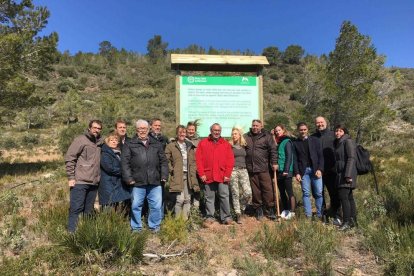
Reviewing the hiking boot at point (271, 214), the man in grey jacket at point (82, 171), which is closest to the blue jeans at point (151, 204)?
the man in grey jacket at point (82, 171)

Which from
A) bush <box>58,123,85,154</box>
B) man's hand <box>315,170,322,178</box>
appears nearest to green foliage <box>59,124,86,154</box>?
bush <box>58,123,85,154</box>

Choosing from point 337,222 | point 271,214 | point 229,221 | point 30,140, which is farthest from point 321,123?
point 30,140

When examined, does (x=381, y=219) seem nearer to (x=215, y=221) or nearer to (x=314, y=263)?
(x=314, y=263)

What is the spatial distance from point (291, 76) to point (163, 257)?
5642cm

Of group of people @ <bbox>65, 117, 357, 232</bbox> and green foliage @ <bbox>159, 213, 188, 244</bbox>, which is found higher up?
group of people @ <bbox>65, 117, 357, 232</bbox>

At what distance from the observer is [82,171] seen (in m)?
5.00

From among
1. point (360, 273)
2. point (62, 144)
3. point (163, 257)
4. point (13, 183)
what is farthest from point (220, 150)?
point (62, 144)

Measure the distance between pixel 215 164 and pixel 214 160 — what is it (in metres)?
0.07

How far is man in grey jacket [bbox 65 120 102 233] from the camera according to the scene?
496 cm

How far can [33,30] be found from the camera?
13.1 meters

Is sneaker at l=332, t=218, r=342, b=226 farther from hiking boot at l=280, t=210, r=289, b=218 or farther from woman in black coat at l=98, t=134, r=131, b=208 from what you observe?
woman in black coat at l=98, t=134, r=131, b=208

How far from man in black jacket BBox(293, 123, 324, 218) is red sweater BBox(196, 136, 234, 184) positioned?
48.8 inches

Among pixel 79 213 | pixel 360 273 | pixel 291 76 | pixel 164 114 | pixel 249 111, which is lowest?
pixel 360 273

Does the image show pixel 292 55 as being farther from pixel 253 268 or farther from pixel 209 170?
pixel 253 268
